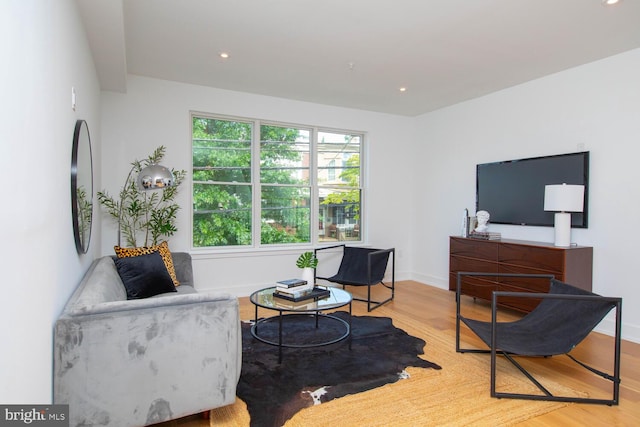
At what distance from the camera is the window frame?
4790mm

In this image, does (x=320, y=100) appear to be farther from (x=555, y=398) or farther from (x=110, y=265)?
(x=555, y=398)

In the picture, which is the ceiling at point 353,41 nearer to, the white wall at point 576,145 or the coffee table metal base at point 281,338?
the white wall at point 576,145

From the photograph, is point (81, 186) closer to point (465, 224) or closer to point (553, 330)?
point (553, 330)

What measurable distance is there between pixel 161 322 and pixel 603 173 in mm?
4154

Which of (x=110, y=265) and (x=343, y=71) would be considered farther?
(x=343, y=71)

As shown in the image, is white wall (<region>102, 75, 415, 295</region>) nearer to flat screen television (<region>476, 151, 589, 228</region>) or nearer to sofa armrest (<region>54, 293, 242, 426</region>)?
flat screen television (<region>476, 151, 589, 228</region>)

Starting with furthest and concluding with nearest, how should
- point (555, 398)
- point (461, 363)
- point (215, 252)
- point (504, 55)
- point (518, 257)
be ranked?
point (215, 252) → point (518, 257) → point (504, 55) → point (461, 363) → point (555, 398)

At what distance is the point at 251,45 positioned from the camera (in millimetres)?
3500

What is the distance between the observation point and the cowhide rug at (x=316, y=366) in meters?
2.33

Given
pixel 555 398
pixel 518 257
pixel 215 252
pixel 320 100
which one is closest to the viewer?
pixel 555 398

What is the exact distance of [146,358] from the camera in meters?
1.83

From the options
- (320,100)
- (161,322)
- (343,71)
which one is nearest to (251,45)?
(343,71)

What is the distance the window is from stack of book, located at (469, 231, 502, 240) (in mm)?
1830

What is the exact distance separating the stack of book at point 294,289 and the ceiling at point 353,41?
2.18 metres
